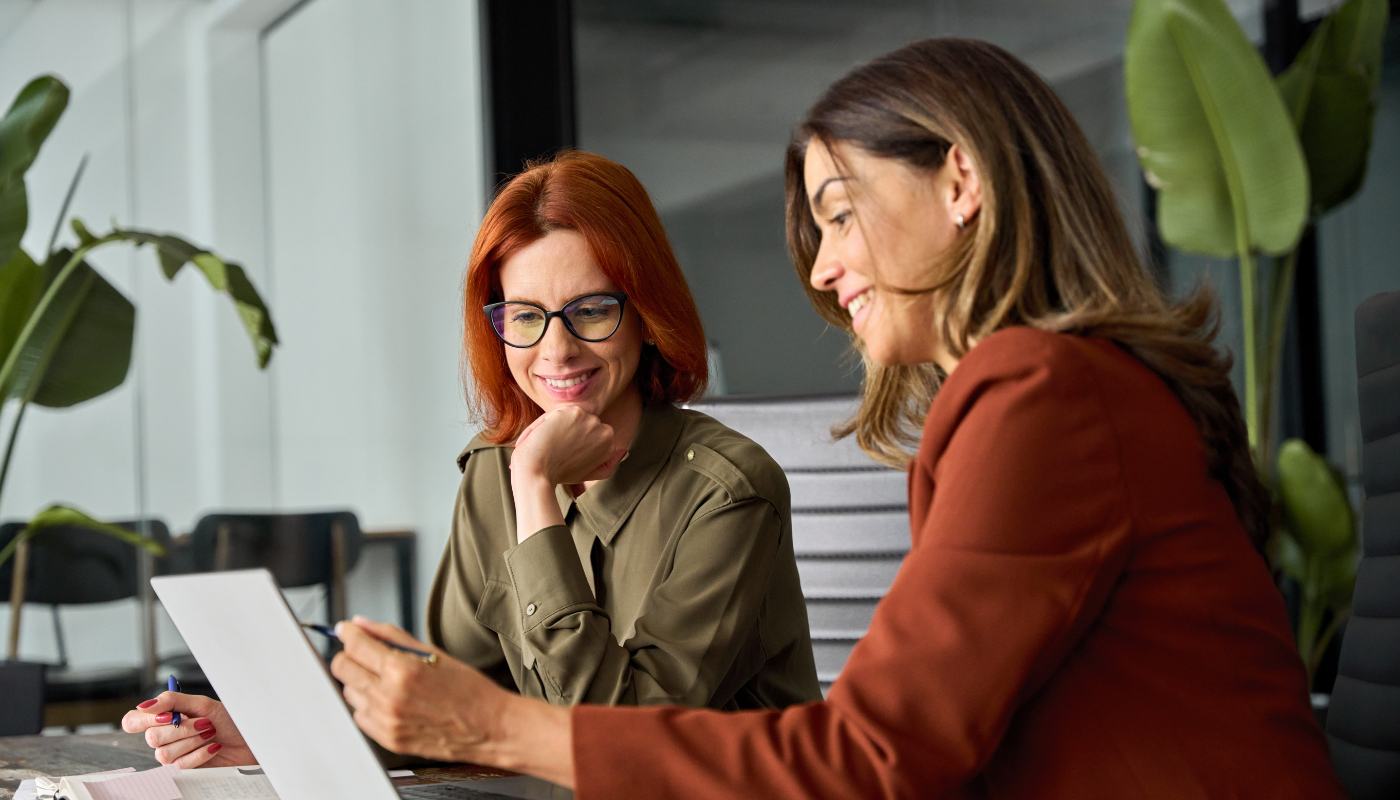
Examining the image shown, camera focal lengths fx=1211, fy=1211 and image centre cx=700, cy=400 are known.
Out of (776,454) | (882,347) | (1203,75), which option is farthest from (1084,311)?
(1203,75)

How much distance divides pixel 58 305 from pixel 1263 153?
266 centimetres

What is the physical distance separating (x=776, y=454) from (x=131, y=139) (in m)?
2.55

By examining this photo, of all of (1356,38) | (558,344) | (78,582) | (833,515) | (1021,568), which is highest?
(1356,38)

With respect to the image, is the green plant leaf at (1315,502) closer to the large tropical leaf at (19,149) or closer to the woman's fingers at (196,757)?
the woman's fingers at (196,757)

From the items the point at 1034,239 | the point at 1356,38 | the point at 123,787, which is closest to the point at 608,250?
the point at 1034,239

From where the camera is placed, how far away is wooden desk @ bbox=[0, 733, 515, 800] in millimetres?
1119

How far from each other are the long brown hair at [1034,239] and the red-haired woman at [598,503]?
43 centimetres

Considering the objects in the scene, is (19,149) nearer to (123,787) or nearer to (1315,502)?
(123,787)

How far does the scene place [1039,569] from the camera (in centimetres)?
70

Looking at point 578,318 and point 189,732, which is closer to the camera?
point 189,732

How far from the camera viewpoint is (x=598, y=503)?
52.8 inches

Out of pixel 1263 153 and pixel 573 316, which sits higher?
pixel 1263 153

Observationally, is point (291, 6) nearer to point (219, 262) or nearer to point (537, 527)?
point (219, 262)

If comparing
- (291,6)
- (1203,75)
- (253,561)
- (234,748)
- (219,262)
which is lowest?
(253,561)
